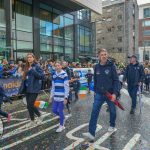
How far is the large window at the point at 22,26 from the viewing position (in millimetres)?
22406

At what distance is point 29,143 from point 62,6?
24506 millimetres

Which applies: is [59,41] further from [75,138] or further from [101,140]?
[101,140]

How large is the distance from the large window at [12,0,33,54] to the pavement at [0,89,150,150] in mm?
14591

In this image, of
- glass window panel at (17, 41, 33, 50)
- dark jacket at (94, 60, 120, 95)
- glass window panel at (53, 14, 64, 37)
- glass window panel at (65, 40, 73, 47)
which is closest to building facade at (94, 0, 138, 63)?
glass window panel at (65, 40, 73, 47)

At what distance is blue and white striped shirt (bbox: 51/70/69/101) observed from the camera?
668cm

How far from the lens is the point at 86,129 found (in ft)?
22.5

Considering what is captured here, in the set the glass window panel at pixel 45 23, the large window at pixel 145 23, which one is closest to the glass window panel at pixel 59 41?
the glass window panel at pixel 45 23

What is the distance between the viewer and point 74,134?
20.9 feet

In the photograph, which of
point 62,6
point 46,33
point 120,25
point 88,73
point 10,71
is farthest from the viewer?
point 120,25

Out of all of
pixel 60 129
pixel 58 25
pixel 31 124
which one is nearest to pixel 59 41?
pixel 58 25

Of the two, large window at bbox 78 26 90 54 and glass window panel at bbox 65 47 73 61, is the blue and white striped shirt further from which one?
large window at bbox 78 26 90 54

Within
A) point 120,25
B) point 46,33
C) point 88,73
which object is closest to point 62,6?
point 46,33

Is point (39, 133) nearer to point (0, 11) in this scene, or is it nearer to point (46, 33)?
point (0, 11)

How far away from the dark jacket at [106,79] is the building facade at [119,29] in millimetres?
53492
